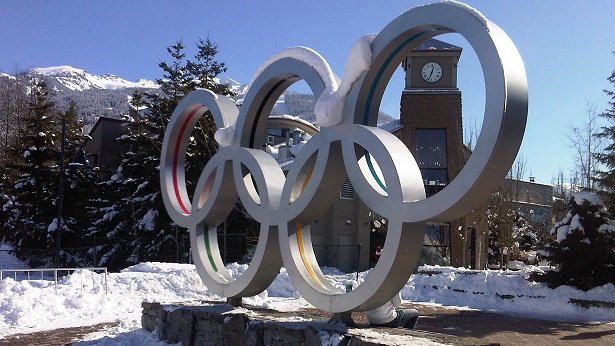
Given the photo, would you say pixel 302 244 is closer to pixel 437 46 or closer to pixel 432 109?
pixel 432 109

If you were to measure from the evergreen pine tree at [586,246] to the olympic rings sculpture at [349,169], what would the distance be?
1001 centimetres

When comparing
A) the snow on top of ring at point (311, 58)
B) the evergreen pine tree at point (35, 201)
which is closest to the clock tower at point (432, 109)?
the evergreen pine tree at point (35, 201)

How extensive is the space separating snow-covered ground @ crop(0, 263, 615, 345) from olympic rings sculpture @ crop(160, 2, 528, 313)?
262 centimetres

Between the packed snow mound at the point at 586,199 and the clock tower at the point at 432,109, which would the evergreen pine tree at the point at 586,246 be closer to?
the packed snow mound at the point at 586,199

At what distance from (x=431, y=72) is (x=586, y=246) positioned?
16792 mm

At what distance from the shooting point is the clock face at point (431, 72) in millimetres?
30891

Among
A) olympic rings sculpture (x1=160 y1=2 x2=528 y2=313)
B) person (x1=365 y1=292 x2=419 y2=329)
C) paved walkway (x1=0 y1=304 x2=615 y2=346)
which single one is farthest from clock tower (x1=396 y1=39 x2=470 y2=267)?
person (x1=365 y1=292 x2=419 y2=329)

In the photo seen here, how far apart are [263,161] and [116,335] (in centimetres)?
433

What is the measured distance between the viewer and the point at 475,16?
666 centimetres

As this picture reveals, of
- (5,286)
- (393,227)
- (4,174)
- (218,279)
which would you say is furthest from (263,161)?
(4,174)

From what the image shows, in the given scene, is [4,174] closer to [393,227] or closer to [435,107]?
[435,107]

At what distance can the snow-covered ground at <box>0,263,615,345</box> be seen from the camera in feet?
41.2

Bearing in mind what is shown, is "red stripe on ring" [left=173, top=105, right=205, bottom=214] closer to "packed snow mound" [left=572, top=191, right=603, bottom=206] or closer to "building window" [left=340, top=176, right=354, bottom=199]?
"packed snow mound" [left=572, top=191, right=603, bottom=206]

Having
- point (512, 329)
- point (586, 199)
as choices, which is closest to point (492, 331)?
point (512, 329)
